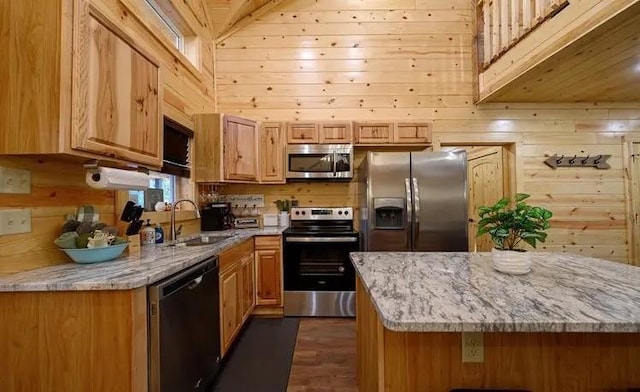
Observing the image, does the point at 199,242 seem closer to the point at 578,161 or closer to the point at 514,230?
the point at 514,230

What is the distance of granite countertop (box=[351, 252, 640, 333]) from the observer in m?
0.84

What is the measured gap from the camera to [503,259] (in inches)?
53.6

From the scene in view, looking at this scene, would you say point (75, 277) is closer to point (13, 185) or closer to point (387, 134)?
point (13, 185)

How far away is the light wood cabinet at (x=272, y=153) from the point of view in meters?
3.58

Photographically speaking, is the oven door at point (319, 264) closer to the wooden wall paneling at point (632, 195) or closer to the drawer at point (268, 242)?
the drawer at point (268, 242)

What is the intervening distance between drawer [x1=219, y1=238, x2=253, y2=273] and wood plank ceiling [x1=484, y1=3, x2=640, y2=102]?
3.14 m

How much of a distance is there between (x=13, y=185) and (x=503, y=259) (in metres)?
2.21

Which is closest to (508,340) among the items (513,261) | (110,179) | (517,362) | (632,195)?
(517,362)

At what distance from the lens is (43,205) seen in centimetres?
151

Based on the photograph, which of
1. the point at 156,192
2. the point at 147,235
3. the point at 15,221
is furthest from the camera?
the point at 156,192

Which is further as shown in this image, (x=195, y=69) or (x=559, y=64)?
(x=195, y=69)

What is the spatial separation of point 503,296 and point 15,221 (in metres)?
2.03

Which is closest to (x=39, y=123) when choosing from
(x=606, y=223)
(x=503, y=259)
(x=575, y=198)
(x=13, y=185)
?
(x=13, y=185)

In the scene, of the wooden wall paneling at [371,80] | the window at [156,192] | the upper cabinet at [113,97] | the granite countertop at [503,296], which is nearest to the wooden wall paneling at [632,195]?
the wooden wall paneling at [371,80]
